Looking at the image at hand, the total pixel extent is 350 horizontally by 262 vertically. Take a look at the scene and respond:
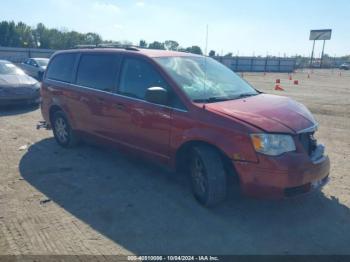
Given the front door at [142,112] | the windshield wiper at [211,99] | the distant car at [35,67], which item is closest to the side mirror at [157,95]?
the front door at [142,112]

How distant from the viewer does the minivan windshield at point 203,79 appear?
14.0 feet

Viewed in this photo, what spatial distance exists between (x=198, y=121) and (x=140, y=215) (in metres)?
1.30

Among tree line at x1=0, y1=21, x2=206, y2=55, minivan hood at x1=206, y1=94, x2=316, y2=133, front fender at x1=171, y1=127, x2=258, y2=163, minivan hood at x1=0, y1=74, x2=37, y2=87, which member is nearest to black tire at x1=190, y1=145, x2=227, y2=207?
front fender at x1=171, y1=127, x2=258, y2=163

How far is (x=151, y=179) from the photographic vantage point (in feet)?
16.2

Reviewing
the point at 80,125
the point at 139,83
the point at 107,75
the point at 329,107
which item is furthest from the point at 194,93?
the point at 329,107

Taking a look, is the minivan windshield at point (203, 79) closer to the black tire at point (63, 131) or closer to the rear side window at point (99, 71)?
the rear side window at point (99, 71)

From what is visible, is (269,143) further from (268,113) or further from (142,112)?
(142,112)

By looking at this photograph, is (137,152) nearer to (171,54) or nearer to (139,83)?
(139,83)

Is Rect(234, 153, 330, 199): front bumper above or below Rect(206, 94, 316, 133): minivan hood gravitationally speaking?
below

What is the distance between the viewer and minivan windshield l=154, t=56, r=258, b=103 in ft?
14.0

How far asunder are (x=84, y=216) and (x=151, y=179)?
1318mm

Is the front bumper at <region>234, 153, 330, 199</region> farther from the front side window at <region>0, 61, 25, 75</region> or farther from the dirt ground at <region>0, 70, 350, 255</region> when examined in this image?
the front side window at <region>0, 61, 25, 75</region>

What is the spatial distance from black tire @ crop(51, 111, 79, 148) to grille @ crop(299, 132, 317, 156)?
4038 millimetres

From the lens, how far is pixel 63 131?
251 inches
